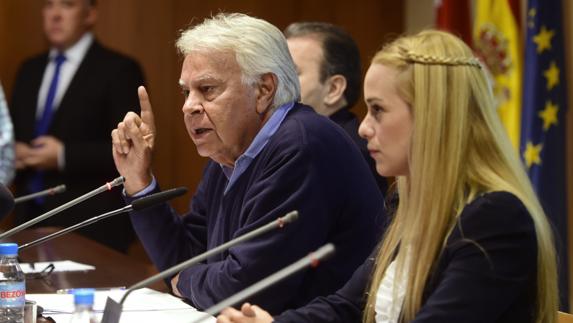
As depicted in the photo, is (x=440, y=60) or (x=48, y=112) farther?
(x=48, y=112)

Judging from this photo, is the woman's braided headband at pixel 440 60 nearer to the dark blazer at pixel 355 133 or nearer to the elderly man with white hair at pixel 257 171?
the elderly man with white hair at pixel 257 171

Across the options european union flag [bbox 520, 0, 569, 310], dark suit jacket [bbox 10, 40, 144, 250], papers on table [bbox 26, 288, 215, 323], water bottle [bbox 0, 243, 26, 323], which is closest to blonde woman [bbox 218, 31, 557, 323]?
papers on table [bbox 26, 288, 215, 323]

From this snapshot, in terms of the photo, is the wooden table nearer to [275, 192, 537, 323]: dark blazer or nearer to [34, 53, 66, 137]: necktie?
[34, 53, 66, 137]: necktie

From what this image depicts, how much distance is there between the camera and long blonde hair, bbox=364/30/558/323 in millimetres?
1842

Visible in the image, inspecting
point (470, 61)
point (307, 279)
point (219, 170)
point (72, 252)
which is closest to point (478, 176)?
point (470, 61)

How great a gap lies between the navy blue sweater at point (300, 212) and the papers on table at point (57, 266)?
74 centimetres

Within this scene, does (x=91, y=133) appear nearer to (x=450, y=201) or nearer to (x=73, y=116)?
(x=73, y=116)

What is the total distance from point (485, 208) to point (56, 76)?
4.08 meters

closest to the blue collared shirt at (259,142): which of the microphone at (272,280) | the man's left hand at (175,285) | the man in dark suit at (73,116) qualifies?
the man's left hand at (175,285)

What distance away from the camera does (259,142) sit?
→ 8.66ft

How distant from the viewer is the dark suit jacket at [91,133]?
17.1ft

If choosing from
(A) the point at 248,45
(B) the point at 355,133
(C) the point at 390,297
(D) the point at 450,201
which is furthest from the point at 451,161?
(B) the point at 355,133

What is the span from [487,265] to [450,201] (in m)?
0.15

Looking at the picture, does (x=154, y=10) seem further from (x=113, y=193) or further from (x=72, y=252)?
(x=72, y=252)
